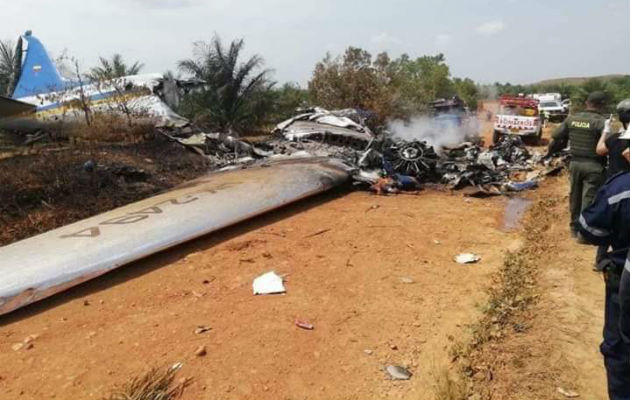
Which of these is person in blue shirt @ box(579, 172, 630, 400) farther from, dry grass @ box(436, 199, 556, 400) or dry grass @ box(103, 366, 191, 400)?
dry grass @ box(103, 366, 191, 400)

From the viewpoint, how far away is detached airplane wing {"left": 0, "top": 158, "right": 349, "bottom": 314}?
13.7ft

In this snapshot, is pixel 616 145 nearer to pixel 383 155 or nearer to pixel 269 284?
pixel 269 284

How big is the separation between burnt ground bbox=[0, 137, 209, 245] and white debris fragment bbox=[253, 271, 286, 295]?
143 inches

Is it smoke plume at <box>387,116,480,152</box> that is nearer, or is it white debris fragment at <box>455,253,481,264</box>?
white debris fragment at <box>455,253,481,264</box>

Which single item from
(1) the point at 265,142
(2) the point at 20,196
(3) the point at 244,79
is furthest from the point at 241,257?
(3) the point at 244,79

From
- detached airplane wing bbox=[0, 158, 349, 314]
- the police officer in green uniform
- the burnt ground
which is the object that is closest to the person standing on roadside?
the police officer in green uniform

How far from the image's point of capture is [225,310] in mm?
3912

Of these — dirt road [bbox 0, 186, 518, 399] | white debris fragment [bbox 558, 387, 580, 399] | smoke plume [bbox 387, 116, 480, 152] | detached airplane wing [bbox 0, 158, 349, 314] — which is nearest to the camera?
white debris fragment [bbox 558, 387, 580, 399]

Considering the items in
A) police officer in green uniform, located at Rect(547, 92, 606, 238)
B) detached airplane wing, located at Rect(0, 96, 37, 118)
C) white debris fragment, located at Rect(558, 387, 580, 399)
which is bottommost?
white debris fragment, located at Rect(558, 387, 580, 399)

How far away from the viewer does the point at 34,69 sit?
50.7 feet

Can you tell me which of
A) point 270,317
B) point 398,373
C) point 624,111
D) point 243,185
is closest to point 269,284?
point 270,317

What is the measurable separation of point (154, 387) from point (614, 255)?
2751 millimetres

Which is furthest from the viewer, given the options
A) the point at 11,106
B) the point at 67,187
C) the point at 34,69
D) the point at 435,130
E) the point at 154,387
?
the point at 435,130

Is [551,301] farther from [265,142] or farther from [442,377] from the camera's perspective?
[265,142]
